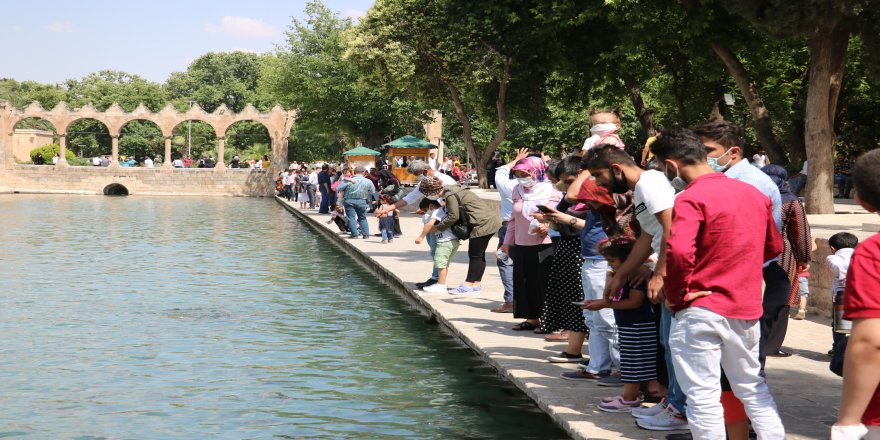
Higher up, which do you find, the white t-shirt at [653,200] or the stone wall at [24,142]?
the stone wall at [24,142]

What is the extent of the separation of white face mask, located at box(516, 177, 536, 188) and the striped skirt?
10.1 feet

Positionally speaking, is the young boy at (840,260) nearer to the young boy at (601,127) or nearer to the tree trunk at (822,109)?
the young boy at (601,127)

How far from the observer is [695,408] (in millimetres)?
4902

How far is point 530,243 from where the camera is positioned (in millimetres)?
9570

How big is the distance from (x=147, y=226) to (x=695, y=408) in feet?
81.4

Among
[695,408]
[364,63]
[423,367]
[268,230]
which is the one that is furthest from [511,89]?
[695,408]

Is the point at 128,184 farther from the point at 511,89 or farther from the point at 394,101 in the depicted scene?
the point at 511,89

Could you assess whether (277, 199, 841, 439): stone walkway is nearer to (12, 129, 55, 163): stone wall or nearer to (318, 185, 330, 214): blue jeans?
(318, 185, 330, 214): blue jeans

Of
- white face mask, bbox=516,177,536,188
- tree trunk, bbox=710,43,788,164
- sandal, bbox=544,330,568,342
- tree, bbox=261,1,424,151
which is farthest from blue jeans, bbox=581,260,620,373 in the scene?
tree, bbox=261,1,424,151

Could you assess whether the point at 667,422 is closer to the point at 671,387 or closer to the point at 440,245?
the point at 671,387

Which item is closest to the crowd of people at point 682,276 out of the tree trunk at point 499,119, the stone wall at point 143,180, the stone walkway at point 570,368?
the stone walkway at point 570,368

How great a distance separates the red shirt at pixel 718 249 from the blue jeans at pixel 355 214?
56.3 feet

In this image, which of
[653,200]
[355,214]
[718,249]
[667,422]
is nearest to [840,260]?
[667,422]

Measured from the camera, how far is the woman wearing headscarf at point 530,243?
30.8 ft
